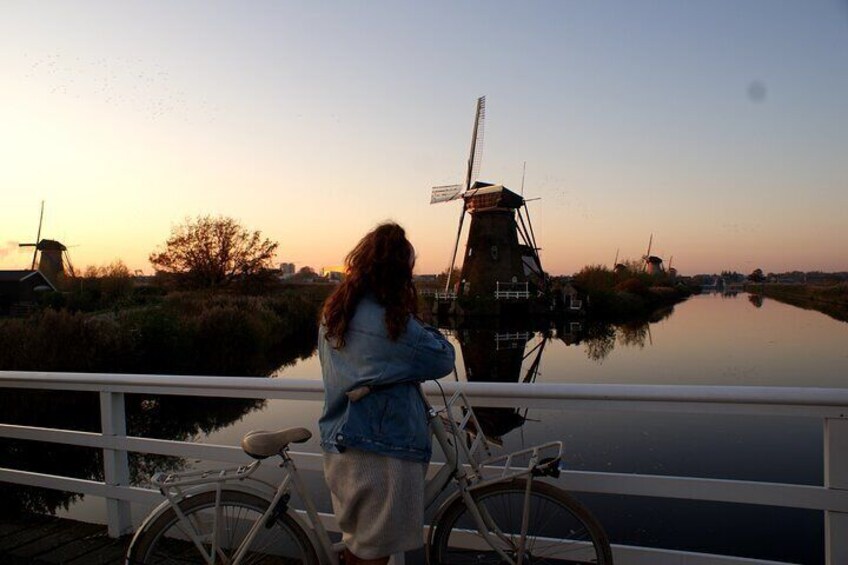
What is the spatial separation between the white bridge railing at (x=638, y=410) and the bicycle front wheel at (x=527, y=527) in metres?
0.24

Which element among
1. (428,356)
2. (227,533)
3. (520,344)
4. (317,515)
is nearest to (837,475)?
(428,356)

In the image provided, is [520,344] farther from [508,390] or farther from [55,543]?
[508,390]

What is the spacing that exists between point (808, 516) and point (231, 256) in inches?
1277

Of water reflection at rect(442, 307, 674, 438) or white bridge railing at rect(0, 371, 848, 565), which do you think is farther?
water reflection at rect(442, 307, 674, 438)

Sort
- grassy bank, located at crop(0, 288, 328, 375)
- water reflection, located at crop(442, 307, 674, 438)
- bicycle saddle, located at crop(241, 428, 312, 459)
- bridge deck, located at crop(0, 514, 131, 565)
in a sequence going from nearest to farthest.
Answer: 1. bicycle saddle, located at crop(241, 428, 312, 459)
2. bridge deck, located at crop(0, 514, 131, 565)
3. grassy bank, located at crop(0, 288, 328, 375)
4. water reflection, located at crop(442, 307, 674, 438)

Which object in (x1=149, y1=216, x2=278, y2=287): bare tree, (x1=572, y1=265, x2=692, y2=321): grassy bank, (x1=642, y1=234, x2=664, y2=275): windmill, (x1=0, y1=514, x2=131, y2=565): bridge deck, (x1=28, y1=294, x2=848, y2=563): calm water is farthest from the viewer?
(x1=642, y1=234, x2=664, y2=275): windmill

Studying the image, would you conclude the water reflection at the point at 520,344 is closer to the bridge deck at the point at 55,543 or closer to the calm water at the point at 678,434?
the calm water at the point at 678,434

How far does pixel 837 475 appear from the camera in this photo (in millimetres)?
2047

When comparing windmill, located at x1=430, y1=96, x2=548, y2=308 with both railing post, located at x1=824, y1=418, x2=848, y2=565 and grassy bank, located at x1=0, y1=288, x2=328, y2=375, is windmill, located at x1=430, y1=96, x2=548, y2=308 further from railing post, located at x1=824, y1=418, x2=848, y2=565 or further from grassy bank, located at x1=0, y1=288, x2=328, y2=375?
railing post, located at x1=824, y1=418, x2=848, y2=565

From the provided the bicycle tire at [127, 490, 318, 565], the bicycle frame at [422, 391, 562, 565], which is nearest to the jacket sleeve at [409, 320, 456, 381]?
the bicycle frame at [422, 391, 562, 565]

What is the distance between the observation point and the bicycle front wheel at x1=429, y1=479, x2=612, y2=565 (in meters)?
2.04

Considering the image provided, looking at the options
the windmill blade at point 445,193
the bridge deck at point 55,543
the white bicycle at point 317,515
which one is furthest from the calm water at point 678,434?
the windmill blade at point 445,193

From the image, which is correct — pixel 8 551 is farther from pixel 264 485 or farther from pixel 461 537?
pixel 461 537

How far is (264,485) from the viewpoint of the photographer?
2098 millimetres
